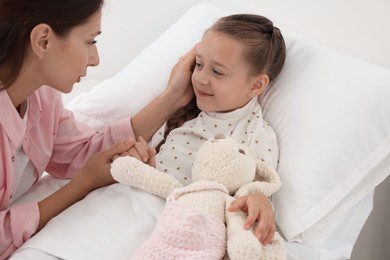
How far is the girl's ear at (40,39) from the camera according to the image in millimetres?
993

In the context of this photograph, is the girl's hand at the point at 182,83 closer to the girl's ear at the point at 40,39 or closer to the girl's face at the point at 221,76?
the girl's face at the point at 221,76

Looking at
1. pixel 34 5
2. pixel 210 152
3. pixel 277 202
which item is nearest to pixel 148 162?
pixel 210 152

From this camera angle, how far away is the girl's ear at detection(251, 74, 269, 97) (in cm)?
126

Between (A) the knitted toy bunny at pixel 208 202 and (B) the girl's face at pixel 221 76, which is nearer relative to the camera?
(A) the knitted toy bunny at pixel 208 202

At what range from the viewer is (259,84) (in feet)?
4.17

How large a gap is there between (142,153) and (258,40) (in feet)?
1.18

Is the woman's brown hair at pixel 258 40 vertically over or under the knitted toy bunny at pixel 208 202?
over

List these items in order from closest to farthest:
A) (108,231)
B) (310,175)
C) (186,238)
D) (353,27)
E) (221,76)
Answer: (186,238) < (108,231) < (310,175) < (221,76) < (353,27)

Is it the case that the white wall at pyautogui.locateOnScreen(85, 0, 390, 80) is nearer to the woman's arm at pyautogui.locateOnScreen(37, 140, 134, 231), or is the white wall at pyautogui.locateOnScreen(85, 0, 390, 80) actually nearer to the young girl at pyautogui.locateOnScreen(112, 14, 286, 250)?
the young girl at pyautogui.locateOnScreen(112, 14, 286, 250)

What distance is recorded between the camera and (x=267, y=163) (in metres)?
1.14

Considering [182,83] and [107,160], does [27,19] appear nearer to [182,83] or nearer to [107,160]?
[107,160]

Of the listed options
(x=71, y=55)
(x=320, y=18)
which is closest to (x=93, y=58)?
(x=71, y=55)

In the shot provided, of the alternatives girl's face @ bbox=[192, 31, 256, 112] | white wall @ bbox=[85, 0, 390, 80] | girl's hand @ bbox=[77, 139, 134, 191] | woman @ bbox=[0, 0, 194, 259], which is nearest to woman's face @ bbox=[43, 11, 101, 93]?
woman @ bbox=[0, 0, 194, 259]

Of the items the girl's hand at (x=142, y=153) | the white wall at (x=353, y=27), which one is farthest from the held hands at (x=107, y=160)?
the white wall at (x=353, y=27)
